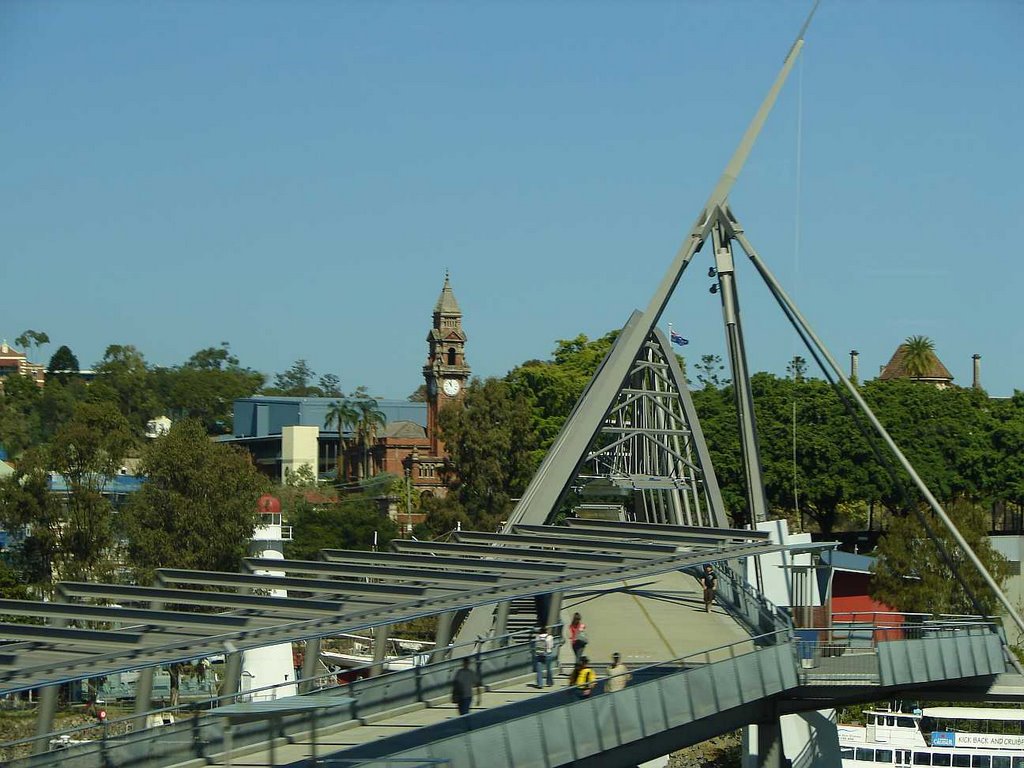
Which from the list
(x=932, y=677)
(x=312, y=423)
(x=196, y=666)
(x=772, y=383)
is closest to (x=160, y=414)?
(x=312, y=423)

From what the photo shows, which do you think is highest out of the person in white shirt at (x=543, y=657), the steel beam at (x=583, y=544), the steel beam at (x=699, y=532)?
the steel beam at (x=699, y=532)

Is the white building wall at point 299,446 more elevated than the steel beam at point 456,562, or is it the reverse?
the white building wall at point 299,446

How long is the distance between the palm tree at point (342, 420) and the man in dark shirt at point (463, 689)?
4206 inches

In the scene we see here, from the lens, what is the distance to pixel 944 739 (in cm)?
5109

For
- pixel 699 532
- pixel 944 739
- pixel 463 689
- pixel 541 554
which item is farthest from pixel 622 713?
pixel 944 739

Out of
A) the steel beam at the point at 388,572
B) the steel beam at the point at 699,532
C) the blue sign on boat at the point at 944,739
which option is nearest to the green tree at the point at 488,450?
Answer: the blue sign on boat at the point at 944,739

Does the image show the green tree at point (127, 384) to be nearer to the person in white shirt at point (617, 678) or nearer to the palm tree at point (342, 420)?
the palm tree at point (342, 420)

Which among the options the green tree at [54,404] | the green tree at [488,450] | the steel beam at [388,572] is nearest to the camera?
the steel beam at [388,572]

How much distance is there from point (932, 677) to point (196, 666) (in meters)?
33.5

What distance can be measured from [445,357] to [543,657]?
110621mm

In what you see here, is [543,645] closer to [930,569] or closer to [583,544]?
[583,544]

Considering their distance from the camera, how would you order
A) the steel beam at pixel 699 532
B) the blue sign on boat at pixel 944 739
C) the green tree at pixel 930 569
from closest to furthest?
1. the steel beam at pixel 699 532
2. the blue sign on boat at pixel 944 739
3. the green tree at pixel 930 569

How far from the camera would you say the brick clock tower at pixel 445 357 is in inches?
5300

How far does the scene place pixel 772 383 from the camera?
9419 centimetres
